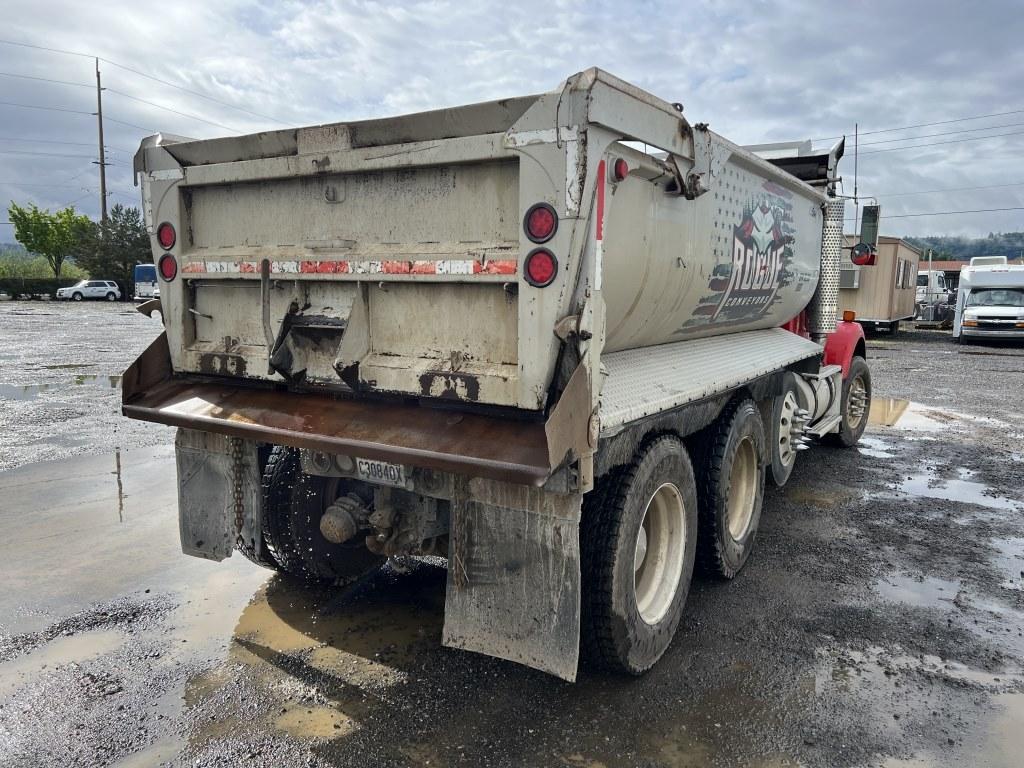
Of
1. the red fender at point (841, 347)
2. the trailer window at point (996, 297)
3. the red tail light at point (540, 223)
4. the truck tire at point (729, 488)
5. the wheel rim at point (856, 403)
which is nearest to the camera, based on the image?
the red tail light at point (540, 223)

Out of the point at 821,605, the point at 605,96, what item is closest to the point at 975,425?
the point at 821,605

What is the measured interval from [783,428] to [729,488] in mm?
1622

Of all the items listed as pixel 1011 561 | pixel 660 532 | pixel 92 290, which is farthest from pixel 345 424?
pixel 92 290

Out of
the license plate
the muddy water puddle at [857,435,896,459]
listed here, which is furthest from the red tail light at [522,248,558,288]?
the muddy water puddle at [857,435,896,459]

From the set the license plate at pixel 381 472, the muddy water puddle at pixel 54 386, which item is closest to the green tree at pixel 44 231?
the muddy water puddle at pixel 54 386

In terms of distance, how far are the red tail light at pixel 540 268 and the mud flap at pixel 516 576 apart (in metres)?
0.84

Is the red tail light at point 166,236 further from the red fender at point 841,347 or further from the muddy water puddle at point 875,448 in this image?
the muddy water puddle at point 875,448

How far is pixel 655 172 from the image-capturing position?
3.22m

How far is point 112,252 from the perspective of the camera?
48.5 m

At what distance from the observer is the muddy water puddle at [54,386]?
10766mm

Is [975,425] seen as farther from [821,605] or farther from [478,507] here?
[478,507]

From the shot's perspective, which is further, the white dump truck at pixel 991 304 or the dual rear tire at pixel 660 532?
the white dump truck at pixel 991 304

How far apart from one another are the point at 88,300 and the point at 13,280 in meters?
6.93

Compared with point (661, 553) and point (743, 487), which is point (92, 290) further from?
point (661, 553)
